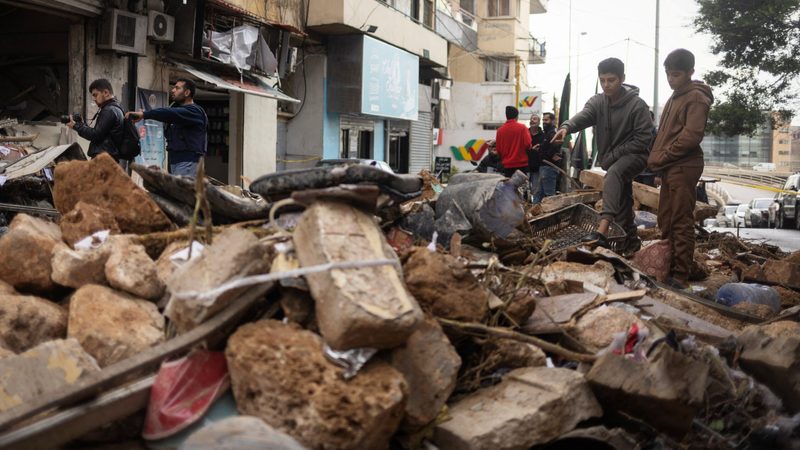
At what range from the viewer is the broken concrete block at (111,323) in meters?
2.82

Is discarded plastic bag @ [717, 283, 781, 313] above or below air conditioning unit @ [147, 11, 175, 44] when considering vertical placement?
below

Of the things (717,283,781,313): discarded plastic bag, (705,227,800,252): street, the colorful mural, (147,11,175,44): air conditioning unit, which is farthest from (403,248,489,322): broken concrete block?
the colorful mural

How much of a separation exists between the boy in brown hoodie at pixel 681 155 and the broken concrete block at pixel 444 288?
11.0 feet

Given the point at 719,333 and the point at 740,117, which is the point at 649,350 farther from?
the point at 740,117

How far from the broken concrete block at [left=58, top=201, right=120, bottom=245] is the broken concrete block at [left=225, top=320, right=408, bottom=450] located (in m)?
1.39

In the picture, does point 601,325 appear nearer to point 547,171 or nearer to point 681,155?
point 681,155

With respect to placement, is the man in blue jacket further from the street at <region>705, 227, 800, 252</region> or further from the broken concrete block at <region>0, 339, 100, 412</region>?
the street at <region>705, 227, 800, 252</region>

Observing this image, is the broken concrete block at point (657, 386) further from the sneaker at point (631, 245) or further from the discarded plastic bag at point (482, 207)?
the sneaker at point (631, 245)

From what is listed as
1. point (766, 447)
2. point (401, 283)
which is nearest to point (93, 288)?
point (401, 283)

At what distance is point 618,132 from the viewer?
675cm

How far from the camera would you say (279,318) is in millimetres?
2895

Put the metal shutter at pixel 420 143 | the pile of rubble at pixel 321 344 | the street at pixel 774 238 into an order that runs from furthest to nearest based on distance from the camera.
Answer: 1. the metal shutter at pixel 420 143
2. the street at pixel 774 238
3. the pile of rubble at pixel 321 344

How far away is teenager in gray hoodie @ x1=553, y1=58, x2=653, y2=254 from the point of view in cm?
663

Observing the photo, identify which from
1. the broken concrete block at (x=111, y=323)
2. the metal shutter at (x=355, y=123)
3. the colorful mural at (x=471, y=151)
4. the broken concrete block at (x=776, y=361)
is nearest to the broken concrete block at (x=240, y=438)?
the broken concrete block at (x=111, y=323)
